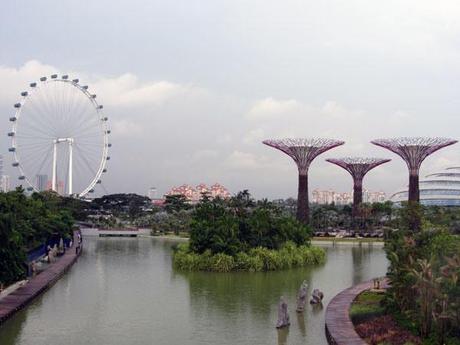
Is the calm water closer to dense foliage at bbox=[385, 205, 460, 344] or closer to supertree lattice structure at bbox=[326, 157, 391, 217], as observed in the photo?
dense foliage at bbox=[385, 205, 460, 344]

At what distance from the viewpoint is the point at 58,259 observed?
40.0 meters

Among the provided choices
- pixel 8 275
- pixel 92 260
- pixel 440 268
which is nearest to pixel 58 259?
pixel 92 260

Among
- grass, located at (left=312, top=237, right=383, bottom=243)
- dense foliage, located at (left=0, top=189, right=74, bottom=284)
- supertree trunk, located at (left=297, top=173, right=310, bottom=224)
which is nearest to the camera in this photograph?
dense foliage, located at (left=0, top=189, right=74, bottom=284)

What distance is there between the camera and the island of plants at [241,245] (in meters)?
35.2

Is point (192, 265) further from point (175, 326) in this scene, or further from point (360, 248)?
point (360, 248)

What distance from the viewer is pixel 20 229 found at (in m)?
32.9

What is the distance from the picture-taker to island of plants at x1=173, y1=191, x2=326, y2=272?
35188 millimetres

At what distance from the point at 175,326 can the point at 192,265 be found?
14.7 metres

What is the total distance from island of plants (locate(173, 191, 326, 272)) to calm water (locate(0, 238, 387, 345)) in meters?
1.14

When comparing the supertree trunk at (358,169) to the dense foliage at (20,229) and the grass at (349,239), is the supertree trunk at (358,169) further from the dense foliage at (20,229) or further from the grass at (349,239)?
the dense foliage at (20,229)

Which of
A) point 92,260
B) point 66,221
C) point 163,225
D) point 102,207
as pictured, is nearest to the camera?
point 92,260

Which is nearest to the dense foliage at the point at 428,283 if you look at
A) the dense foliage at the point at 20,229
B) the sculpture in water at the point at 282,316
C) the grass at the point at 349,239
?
the sculpture in water at the point at 282,316

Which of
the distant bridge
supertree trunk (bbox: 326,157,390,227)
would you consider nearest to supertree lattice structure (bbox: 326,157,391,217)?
supertree trunk (bbox: 326,157,390,227)

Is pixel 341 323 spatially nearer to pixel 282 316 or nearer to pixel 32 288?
pixel 282 316
